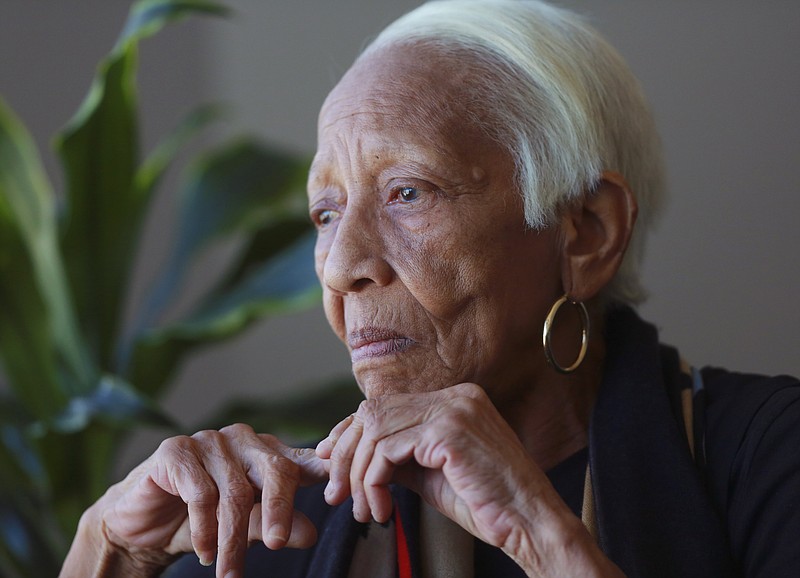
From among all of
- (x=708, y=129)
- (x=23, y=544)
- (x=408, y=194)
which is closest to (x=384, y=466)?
(x=408, y=194)

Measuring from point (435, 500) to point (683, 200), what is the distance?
1438 mm

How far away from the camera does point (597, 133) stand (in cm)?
115

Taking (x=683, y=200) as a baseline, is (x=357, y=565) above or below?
below

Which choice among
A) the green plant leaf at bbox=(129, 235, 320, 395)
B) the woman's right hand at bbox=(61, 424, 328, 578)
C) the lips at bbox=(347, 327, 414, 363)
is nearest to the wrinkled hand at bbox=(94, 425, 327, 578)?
the woman's right hand at bbox=(61, 424, 328, 578)

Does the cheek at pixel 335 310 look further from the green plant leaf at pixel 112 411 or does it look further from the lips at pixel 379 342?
the green plant leaf at pixel 112 411

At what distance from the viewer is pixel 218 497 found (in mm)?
1015

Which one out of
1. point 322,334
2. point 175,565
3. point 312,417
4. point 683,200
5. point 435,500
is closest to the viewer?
point 435,500

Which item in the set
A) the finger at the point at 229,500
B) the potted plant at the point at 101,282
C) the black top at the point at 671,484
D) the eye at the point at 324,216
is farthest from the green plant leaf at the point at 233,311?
the finger at the point at 229,500

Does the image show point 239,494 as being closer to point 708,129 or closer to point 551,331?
point 551,331

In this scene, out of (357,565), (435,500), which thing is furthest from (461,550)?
(435,500)

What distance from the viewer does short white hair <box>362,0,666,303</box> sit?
112 centimetres

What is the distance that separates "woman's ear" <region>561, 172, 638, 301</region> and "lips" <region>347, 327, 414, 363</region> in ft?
0.81

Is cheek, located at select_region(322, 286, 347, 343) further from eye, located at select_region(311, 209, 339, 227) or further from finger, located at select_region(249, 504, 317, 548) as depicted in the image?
finger, located at select_region(249, 504, 317, 548)

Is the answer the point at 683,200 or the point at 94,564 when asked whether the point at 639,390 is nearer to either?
the point at 94,564
